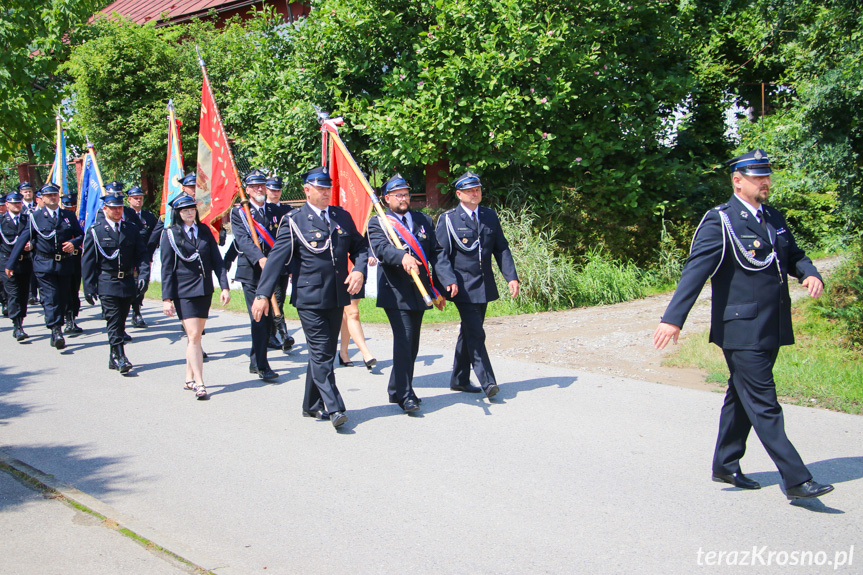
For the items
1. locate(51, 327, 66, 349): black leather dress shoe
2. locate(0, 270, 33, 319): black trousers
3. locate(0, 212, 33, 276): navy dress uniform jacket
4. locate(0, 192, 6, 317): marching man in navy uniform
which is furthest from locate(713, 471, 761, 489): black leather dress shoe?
locate(0, 192, 6, 317): marching man in navy uniform

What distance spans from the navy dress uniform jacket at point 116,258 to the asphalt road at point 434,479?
1.47m

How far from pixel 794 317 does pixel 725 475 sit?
5306 mm

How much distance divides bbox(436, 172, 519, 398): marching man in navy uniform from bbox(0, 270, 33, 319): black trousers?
7.53 metres

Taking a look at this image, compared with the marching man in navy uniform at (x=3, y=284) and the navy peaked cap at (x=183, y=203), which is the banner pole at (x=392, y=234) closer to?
the navy peaked cap at (x=183, y=203)

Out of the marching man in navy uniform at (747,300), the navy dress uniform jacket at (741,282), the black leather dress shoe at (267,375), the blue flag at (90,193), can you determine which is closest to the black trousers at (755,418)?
the marching man in navy uniform at (747,300)

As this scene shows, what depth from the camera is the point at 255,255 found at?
843cm

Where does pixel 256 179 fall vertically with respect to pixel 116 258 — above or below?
above

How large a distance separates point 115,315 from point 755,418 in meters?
7.22

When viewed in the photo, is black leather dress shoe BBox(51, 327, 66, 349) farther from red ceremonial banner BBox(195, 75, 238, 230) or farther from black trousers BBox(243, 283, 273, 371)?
black trousers BBox(243, 283, 273, 371)

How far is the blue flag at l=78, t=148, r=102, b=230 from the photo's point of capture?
12.4 metres

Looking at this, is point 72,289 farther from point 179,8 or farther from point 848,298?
point 179,8

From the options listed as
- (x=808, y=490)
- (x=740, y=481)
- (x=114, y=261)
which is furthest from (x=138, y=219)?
(x=808, y=490)

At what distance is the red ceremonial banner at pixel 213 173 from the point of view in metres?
8.79

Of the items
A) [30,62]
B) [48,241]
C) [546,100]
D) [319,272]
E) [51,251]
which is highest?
[30,62]
